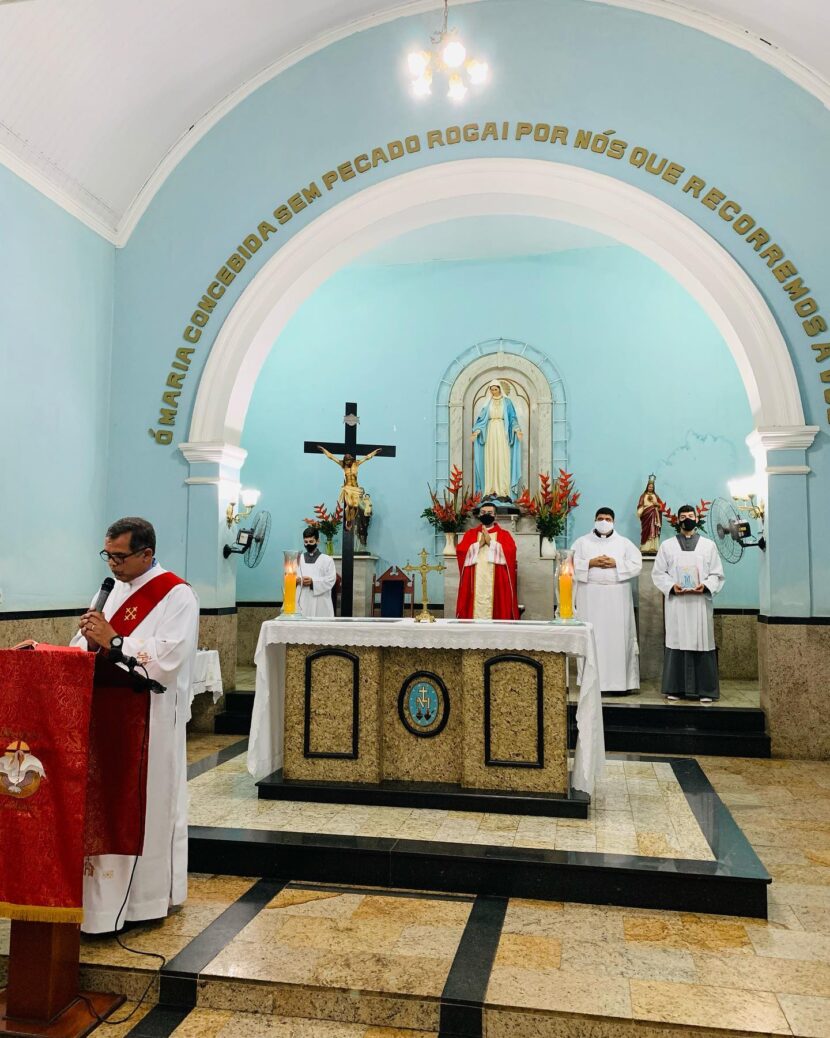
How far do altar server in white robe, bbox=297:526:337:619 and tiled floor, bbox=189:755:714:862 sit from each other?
414 centimetres

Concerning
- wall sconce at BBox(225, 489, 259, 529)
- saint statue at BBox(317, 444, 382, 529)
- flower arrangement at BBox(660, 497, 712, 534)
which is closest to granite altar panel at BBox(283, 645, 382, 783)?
saint statue at BBox(317, 444, 382, 529)

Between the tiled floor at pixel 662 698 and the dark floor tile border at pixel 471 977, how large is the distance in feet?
13.9

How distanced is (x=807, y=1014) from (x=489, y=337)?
9240 millimetres

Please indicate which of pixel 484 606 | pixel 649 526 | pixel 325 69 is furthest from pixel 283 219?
pixel 649 526

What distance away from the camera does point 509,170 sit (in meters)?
8.12

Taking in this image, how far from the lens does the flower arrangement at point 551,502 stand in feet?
33.4

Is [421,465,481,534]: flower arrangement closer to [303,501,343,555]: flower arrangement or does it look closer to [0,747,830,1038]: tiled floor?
[303,501,343,555]: flower arrangement

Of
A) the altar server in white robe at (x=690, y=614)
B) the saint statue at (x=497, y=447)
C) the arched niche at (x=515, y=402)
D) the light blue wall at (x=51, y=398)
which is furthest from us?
the arched niche at (x=515, y=402)

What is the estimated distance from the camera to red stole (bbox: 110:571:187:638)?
3.86m

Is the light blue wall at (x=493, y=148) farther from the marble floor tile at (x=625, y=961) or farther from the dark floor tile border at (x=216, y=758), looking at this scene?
the marble floor tile at (x=625, y=961)

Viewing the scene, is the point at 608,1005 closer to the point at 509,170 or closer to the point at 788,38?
the point at 509,170

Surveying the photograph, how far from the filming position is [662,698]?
8.55 metres

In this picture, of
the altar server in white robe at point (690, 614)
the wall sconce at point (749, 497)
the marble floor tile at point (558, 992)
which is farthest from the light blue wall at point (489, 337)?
the marble floor tile at point (558, 992)

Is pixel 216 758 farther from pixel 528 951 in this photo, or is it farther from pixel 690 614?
pixel 690 614
